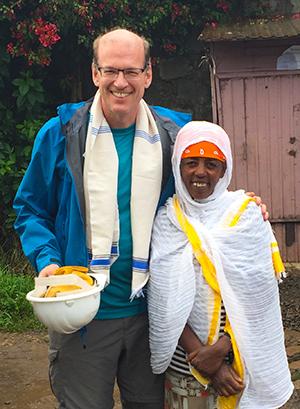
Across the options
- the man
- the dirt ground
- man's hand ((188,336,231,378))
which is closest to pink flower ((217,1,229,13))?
the dirt ground

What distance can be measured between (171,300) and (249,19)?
449cm

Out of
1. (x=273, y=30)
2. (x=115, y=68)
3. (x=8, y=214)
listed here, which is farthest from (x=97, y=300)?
(x=273, y=30)

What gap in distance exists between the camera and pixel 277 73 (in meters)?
6.17

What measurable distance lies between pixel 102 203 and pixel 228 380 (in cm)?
77

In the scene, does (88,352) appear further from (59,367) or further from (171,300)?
(171,300)

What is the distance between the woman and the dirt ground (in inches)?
51.6

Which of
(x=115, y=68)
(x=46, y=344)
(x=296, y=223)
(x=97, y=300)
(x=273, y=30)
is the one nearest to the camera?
(x=97, y=300)

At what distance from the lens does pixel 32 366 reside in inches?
175

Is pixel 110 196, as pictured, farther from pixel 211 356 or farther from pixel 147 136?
pixel 211 356

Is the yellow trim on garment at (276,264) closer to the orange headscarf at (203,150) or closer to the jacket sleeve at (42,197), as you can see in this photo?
the orange headscarf at (203,150)

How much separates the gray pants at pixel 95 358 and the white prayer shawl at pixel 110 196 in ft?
0.59

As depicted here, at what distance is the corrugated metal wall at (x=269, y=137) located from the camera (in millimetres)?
6207

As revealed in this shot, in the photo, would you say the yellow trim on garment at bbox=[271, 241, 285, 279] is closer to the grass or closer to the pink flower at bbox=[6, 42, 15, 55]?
the grass

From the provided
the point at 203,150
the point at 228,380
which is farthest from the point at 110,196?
the point at 228,380
